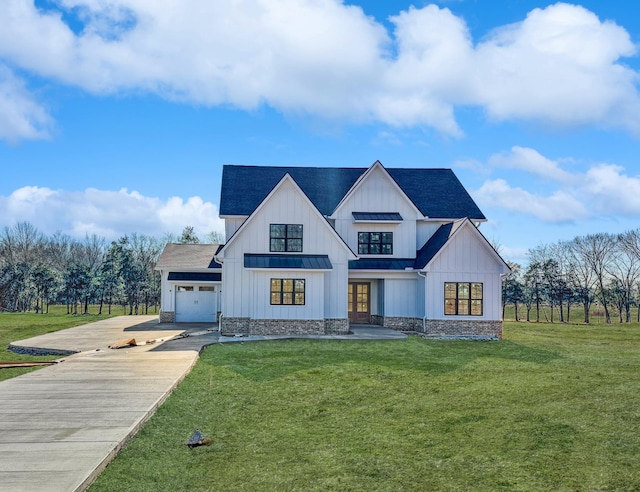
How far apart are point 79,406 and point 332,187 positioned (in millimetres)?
20617

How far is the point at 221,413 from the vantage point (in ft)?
31.6

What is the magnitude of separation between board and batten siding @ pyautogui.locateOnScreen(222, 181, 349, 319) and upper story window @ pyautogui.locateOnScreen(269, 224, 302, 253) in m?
0.19

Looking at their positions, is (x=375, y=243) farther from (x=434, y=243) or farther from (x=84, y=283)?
(x=84, y=283)

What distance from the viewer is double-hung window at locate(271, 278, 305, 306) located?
2203cm

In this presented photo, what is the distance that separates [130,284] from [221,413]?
3686 cm

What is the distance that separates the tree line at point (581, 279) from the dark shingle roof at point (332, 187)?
547 inches

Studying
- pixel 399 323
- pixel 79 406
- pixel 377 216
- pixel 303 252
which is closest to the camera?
pixel 79 406

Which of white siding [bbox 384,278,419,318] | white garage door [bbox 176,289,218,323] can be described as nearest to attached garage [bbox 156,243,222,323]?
white garage door [bbox 176,289,218,323]

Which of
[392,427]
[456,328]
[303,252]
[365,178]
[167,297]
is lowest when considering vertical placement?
[392,427]

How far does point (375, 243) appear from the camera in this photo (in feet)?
85.2

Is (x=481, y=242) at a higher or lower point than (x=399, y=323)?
higher

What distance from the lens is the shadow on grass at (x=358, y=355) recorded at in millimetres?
14023

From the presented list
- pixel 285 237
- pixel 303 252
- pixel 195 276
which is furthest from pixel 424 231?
pixel 195 276

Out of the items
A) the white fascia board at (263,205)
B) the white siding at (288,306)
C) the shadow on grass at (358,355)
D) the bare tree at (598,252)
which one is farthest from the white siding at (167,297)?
the bare tree at (598,252)
